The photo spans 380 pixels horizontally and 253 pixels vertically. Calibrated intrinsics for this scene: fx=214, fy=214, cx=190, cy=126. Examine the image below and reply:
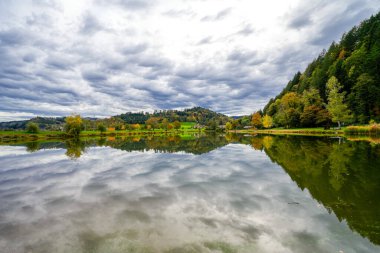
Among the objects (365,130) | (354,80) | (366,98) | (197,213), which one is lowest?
(197,213)

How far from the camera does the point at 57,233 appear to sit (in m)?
6.21

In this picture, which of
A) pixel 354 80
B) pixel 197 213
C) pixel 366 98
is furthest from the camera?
pixel 354 80

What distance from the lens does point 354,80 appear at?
67.5 meters

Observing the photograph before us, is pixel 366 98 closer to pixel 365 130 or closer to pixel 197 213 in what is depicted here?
pixel 365 130

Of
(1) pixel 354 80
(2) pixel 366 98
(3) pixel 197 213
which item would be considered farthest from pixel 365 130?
(3) pixel 197 213

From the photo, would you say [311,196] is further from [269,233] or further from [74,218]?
[74,218]

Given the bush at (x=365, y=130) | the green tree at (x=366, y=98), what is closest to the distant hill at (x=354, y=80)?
the green tree at (x=366, y=98)

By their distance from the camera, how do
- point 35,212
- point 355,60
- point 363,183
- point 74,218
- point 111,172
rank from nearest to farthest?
1. point 74,218
2. point 35,212
3. point 363,183
4. point 111,172
5. point 355,60

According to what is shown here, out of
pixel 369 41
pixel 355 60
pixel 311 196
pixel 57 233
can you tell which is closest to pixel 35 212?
pixel 57 233

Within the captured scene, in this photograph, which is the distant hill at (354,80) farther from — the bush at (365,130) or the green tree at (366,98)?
the bush at (365,130)

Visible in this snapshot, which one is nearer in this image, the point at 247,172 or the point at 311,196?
the point at 311,196

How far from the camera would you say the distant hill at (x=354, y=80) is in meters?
56.7

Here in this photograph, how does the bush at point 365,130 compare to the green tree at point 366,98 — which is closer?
the bush at point 365,130

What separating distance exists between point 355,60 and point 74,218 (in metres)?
88.1
